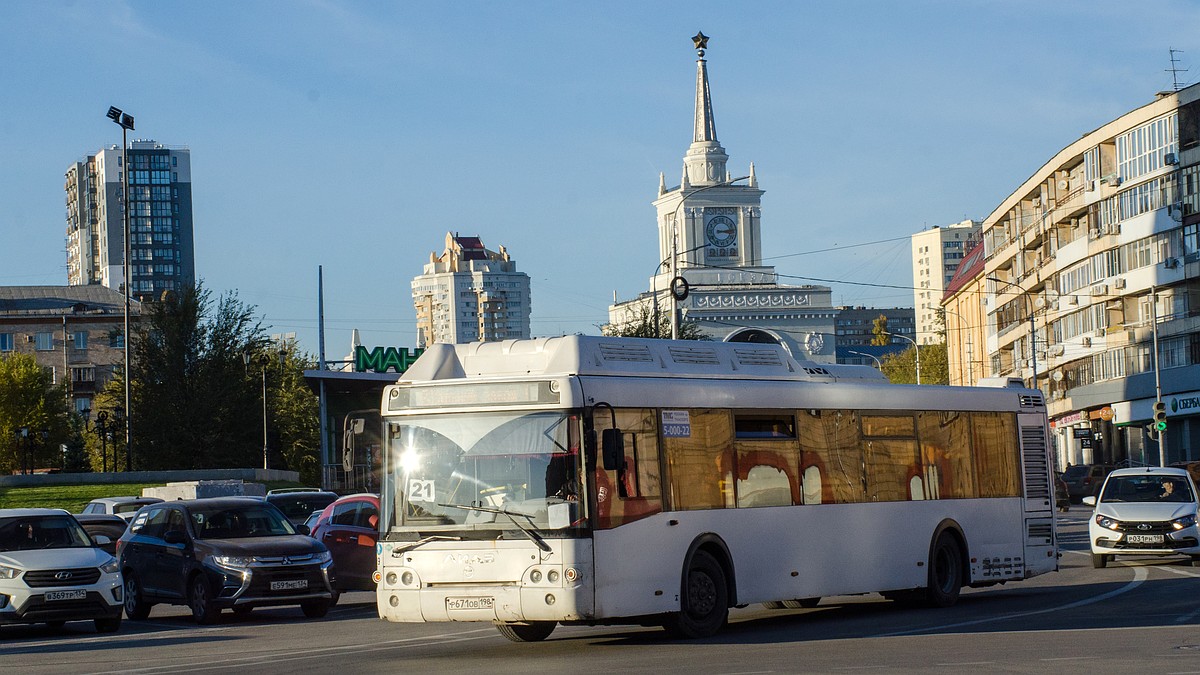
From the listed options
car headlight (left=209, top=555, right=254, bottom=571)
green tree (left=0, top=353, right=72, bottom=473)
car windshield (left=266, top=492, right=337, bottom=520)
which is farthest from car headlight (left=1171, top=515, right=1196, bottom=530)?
green tree (left=0, top=353, right=72, bottom=473)

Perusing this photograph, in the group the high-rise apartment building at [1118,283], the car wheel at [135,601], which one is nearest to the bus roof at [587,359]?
the car wheel at [135,601]

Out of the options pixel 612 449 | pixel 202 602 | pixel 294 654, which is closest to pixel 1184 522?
pixel 202 602

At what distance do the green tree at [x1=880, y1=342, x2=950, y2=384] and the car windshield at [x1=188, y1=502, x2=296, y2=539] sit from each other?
130862mm

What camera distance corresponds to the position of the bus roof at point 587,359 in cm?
1589

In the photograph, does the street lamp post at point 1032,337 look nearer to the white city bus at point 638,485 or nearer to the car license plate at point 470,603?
the white city bus at point 638,485

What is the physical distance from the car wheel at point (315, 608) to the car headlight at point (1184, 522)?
13436 mm

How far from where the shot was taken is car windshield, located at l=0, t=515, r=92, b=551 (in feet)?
69.6

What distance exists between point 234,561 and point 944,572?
29.0 feet

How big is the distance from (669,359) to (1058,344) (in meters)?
74.9

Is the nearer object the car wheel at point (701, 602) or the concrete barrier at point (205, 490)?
the car wheel at point (701, 602)

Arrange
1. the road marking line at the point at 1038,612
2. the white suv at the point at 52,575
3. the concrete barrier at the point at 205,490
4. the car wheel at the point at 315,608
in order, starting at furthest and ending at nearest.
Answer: the concrete barrier at the point at 205,490, the car wheel at the point at 315,608, the white suv at the point at 52,575, the road marking line at the point at 1038,612

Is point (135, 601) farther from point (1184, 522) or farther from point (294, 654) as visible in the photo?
point (1184, 522)

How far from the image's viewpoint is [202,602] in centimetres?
2211

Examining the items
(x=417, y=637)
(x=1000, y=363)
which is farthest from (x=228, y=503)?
(x=1000, y=363)
